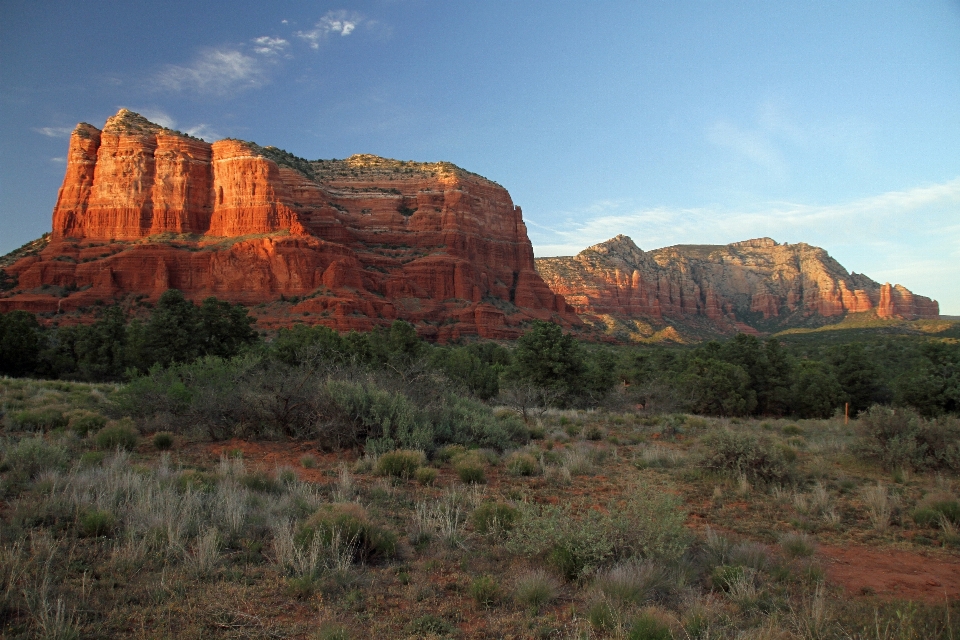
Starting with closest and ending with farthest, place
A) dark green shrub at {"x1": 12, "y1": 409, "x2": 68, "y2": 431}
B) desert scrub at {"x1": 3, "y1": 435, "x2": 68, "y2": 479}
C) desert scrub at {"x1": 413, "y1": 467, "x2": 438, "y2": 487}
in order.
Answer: desert scrub at {"x1": 3, "y1": 435, "x2": 68, "y2": 479} < desert scrub at {"x1": 413, "y1": 467, "x2": 438, "y2": 487} < dark green shrub at {"x1": 12, "y1": 409, "x2": 68, "y2": 431}

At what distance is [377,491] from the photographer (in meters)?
7.45

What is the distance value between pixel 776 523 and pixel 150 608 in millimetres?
7524

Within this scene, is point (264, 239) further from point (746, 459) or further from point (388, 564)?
point (388, 564)

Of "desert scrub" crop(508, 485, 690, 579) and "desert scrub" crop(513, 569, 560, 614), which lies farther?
"desert scrub" crop(508, 485, 690, 579)

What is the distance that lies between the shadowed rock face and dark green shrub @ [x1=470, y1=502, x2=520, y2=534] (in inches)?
2360

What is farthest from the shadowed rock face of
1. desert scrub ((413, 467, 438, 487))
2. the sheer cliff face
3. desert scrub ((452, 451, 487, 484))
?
desert scrub ((413, 467, 438, 487))

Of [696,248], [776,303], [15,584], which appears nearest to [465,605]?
[15,584]

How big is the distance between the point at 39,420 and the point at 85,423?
50.8 inches

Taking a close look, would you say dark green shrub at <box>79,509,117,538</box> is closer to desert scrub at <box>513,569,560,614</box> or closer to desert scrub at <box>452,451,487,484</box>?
desert scrub at <box>513,569,560,614</box>

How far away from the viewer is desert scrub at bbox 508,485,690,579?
4.93m

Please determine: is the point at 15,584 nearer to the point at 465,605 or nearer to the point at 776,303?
the point at 465,605

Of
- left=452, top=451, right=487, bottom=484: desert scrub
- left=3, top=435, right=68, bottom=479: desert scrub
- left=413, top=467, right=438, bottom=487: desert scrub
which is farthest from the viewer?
left=452, top=451, right=487, bottom=484: desert scrub

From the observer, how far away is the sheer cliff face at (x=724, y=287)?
134625mm

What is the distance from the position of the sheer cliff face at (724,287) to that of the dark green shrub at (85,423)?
120097 mm
